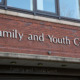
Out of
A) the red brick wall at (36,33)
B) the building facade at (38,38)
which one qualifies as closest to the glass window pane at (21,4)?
the building facade at (38,38)

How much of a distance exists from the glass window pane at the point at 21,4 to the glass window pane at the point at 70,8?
5.52 ft

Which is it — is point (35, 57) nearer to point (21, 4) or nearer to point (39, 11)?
point (39, 11)

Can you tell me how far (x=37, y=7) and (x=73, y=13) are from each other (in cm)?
217

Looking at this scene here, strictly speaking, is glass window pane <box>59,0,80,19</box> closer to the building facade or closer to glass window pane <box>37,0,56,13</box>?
the building facade

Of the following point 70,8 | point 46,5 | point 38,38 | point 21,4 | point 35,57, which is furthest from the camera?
point 70,8

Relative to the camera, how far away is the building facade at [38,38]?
8.75 m

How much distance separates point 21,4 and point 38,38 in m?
1.64

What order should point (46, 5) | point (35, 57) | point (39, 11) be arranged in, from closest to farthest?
1. point (35, 57)
2. point (39, 11)
3. point (46, 5)

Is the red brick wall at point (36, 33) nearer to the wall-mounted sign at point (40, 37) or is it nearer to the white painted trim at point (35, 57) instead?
the wall-mounted sign at point (40, 37)

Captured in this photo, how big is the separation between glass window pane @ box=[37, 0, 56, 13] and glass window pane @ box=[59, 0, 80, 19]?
0.48 meters

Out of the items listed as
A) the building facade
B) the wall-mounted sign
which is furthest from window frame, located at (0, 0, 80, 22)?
the wall-mounted sign

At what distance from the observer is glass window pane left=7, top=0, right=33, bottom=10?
365 inches

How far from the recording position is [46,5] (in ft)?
34.0

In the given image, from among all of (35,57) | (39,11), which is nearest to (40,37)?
(35,57)
